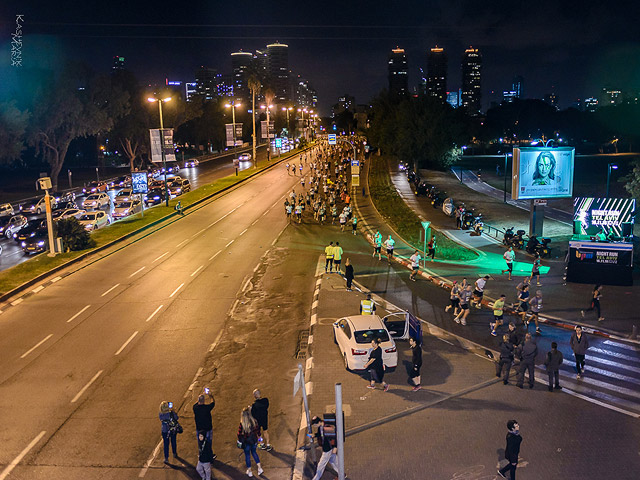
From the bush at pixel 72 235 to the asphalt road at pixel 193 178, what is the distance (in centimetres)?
259

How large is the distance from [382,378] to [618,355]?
24.7 feet

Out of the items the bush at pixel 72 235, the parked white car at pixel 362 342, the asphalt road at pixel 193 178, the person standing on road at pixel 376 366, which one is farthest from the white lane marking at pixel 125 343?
the asphalt road at pixel 193 178

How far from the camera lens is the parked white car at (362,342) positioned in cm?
1372

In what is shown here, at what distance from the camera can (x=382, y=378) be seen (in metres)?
13.1

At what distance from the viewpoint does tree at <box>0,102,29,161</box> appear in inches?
2002

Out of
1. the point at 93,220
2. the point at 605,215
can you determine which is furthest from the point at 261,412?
the point at 93,220

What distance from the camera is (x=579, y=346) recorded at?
13750mm

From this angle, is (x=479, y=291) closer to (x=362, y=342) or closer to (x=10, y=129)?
(x=362, y=342)

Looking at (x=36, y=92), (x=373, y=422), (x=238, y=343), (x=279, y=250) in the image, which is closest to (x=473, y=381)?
(x=373, y=422)

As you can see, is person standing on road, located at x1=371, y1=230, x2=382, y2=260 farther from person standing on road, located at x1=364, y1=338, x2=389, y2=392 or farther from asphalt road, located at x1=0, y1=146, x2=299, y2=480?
person standing on road, located at x1=364, y1=338, x2=389, y2=392

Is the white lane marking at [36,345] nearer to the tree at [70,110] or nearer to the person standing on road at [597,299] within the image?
the person standing on road at [597,299]

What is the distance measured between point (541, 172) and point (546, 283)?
311 inches

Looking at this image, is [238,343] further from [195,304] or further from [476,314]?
[476,314]

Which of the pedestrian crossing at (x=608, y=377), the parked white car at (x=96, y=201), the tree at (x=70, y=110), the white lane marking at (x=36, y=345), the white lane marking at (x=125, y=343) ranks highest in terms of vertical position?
the tree at (x=70, y=110)
